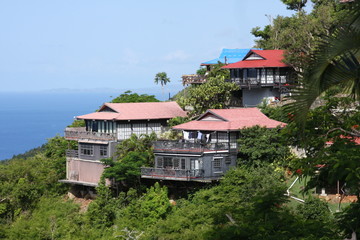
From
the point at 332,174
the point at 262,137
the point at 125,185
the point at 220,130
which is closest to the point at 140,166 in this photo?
the point at 125,185

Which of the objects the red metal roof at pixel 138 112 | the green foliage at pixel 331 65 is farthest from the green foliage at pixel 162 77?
the green foliage at pixel 331 65

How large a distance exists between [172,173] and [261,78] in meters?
17.5

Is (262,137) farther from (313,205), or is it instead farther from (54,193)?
(54,193)

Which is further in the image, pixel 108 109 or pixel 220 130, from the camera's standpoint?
pixel 108 109

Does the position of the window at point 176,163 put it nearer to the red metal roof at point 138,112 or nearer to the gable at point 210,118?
the gable at point 210,118

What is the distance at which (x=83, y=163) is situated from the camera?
4622cm

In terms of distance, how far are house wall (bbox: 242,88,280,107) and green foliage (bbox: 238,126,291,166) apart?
13893 millimetres

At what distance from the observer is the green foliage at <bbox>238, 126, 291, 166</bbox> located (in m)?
38.4

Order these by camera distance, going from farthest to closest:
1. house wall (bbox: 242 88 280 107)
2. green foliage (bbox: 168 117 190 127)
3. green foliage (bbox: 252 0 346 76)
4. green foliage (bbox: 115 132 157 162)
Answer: house wall (bbox: 242 88 280 107)
green foliage (bbox: 252 0 346 76)
green foliage (bbox: 168 117 190 127)
green foliage (bbox: 115 132 157 162)

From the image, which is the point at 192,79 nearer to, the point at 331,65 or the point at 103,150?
the point at 103,150

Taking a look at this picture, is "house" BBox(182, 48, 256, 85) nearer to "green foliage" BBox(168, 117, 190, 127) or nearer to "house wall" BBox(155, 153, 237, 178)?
"green foliage" BBox(168, 117, 190, 127)

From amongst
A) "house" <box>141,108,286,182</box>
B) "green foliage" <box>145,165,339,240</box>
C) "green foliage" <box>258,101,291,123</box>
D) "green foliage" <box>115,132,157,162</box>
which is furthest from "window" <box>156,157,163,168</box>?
"green foliage" <box>258,101,291,123</box>

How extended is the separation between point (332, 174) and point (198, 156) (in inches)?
1111

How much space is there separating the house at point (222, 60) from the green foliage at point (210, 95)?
24.2 feet
